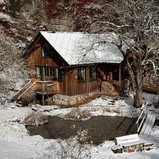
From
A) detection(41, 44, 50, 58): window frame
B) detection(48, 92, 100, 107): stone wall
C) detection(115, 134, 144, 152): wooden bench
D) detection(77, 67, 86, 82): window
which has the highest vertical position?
detection(41, 44, 50, 58): window frame

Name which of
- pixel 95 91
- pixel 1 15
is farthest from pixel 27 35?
pixel 95 91

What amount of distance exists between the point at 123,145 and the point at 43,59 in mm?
15672

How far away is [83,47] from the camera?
3053cm

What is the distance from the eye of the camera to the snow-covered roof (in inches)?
1142

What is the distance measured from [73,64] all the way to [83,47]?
3.04 m

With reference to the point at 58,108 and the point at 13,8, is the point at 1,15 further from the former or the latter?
the point at 58,108

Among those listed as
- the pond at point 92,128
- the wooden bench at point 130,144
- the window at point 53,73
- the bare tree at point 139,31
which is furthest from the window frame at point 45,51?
the wooden bench at point 130,144

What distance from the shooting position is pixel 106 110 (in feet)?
87.1

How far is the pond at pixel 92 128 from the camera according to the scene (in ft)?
68.9

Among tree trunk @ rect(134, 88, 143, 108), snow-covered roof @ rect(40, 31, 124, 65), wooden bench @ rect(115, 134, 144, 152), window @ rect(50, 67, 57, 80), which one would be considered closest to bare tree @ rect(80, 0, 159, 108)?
tree trunk @ rect(134, 88, 143, 108)

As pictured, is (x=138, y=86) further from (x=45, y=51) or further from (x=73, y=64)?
(x=45, y=51)

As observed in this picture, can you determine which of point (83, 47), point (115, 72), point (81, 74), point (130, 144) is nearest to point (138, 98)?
point (81, 74)

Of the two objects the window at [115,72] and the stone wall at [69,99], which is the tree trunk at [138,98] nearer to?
the stone wall at [69,99]

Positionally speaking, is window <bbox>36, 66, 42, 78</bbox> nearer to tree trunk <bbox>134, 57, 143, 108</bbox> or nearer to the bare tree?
the bare tree
